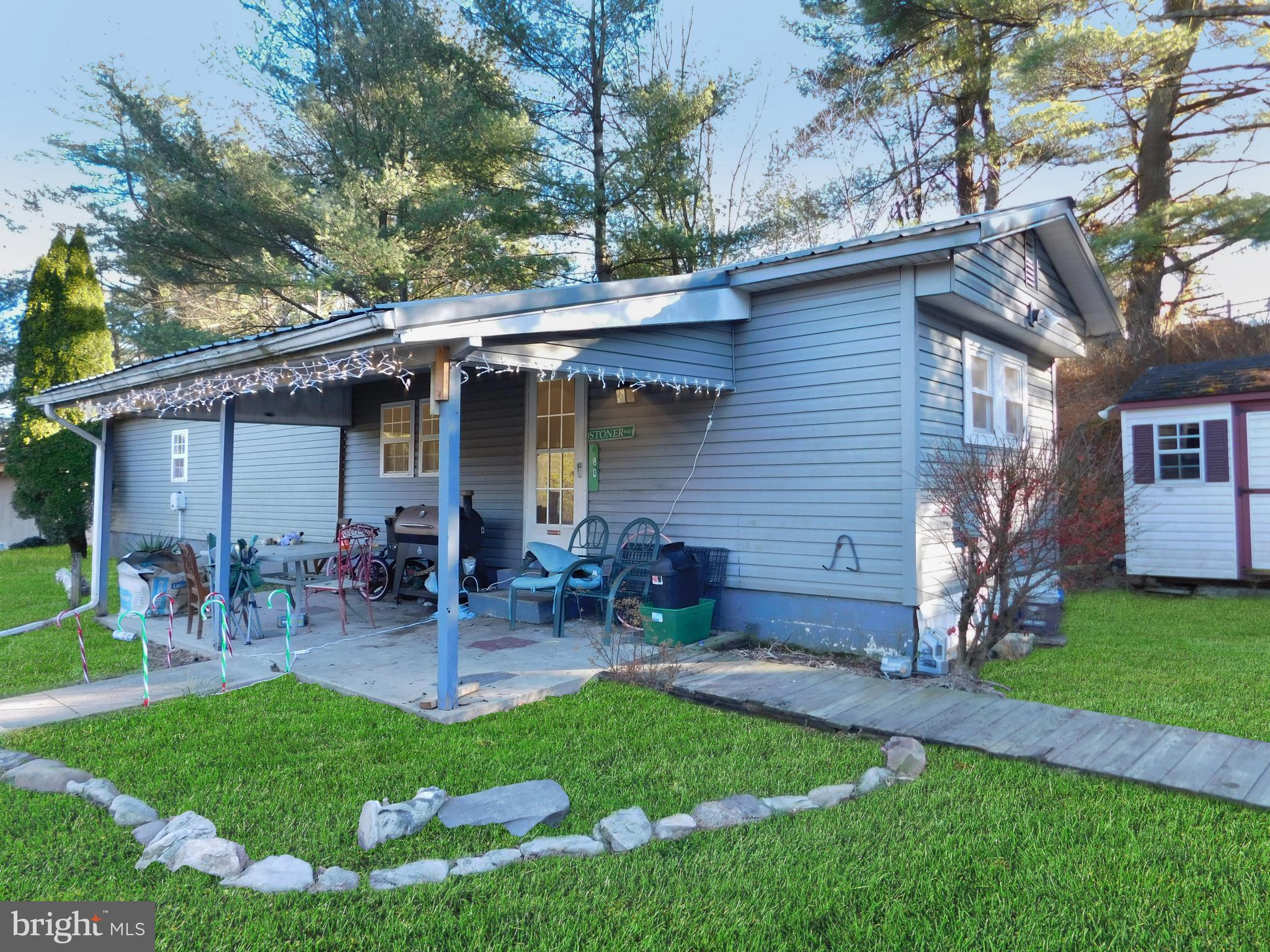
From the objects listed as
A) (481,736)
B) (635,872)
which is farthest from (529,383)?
(635,872)

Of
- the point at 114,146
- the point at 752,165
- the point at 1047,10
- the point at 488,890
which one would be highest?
the point at 1047,10

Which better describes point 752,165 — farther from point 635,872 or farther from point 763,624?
point 635,872

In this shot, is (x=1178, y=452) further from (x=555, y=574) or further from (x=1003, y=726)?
(x=555, y=574)

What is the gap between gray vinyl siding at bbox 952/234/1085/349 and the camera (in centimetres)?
570

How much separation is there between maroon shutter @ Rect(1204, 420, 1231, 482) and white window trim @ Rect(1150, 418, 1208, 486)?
0.03m

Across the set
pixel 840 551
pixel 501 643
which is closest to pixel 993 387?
pixel 840 551

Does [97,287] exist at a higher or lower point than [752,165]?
lower

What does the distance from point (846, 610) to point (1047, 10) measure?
1177 cm

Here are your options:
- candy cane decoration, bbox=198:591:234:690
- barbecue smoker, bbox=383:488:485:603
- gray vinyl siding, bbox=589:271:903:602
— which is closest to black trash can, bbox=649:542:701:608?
gray vinyl siding, bbox=589:271:903:602

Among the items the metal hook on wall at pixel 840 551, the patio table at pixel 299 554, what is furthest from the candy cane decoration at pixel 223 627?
the metal hook on wall at pixel 840 551

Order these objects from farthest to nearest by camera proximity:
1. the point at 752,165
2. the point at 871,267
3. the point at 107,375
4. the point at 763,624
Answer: the point at 752,165
the point at 107,375
the point at 763,624
the point at 871,267

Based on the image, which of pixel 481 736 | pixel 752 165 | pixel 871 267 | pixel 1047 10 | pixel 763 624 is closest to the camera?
pixel 481 736

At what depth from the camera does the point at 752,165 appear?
51.1ft

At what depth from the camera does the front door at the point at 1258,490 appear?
966cm
